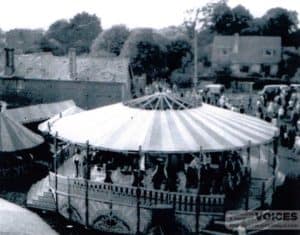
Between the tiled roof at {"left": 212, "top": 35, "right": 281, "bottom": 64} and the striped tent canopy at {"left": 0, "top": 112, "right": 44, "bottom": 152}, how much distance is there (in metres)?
46.7

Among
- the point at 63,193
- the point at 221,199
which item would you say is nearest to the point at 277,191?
the point at 221,199

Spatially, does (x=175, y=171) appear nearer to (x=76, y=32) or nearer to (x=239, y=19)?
(x=239, y=19)

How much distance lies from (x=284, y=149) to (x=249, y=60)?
4092cm

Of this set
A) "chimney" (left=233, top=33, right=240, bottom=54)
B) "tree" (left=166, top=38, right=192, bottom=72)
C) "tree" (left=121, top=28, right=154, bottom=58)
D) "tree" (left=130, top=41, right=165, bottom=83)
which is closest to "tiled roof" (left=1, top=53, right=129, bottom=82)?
"tree" (left=130, top=41, right=165, bottom=83)

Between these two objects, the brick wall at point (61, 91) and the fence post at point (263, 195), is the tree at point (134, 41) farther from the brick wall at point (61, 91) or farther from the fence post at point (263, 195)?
the fence post at point (263, 195)

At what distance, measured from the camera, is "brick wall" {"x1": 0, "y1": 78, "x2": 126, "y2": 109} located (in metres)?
44.0

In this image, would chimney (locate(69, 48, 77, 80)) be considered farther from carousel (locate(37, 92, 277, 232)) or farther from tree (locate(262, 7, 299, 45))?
tree (locate(262, 7, 299, 45))

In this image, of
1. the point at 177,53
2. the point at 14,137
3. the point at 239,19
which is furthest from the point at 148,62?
the point at 14,137

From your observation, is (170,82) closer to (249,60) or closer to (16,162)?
(249,60)

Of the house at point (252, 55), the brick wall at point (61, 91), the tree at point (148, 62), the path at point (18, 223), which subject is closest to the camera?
the path at point (18, 223)

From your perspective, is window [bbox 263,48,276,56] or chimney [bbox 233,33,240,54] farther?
chimney [bbox 233,33,240,54]

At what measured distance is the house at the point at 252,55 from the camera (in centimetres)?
6675

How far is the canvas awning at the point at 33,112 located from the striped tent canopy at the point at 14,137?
2.94 metres

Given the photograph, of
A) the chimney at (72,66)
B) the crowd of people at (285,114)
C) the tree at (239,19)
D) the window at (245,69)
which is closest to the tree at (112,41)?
the tree at (239,19)
